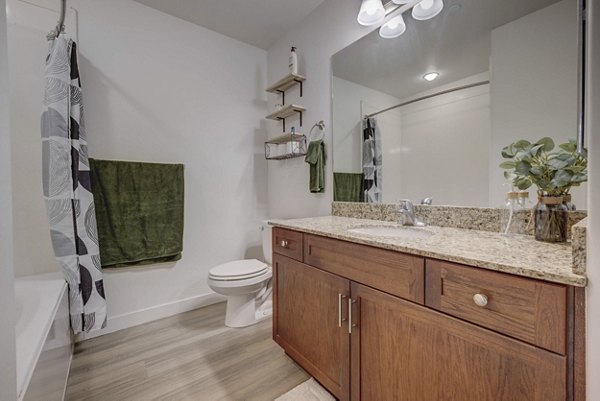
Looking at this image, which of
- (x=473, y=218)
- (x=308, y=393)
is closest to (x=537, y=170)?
(x=473, y=218)

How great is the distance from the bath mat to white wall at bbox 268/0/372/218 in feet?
3.65

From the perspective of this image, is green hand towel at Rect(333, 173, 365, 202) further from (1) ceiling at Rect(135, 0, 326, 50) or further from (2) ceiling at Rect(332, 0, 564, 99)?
(1) ceiling at Rect(135, 0, 326, 50)

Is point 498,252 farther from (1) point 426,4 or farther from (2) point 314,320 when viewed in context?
(1) point 426,4

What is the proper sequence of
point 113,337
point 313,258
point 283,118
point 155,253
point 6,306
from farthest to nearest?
point 283,118
point 155,253
point 113,337
point 313,258
point 6,306

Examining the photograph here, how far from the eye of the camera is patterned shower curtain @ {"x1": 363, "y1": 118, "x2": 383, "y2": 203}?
164cm

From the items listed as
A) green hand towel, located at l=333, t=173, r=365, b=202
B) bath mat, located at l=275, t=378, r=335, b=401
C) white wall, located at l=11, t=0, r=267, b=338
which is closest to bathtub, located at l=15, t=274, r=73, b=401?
white wall, located at l=11, t=0, r=267, b=338

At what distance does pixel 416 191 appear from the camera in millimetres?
1442

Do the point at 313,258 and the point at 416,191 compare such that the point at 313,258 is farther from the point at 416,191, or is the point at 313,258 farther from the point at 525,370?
the point at 525,370

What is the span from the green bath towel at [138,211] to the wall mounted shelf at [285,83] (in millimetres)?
1097

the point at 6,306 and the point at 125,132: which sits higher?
the point at 125,132

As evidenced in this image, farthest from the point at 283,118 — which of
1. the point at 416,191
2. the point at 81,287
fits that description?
the point at 81,287

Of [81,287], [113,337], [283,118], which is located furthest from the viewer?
[283,118]

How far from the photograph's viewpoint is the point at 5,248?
52cm

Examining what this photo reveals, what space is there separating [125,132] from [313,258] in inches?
69.2
